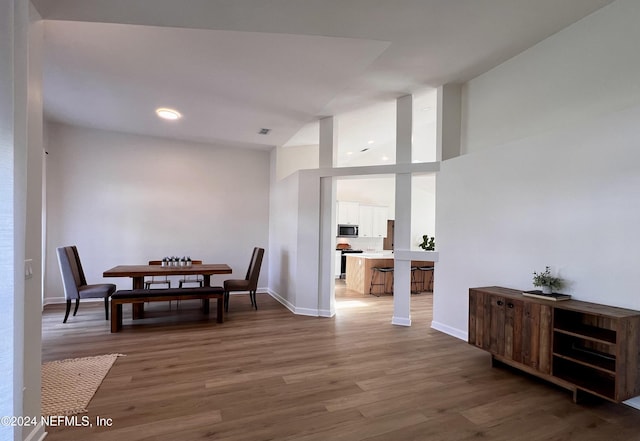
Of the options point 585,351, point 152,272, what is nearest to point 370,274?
point 152,272

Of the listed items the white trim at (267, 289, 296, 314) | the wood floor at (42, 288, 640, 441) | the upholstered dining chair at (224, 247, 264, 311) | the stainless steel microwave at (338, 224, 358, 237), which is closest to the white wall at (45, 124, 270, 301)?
the white trim at (267, 289, 296, 314)

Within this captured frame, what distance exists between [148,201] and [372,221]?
6447 millimetres

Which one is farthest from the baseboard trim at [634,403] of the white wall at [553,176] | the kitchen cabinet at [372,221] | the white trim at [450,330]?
the kitchen cabinet at [372,221]

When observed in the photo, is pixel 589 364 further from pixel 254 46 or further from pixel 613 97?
pixel 254 46

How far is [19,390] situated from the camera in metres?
1.52

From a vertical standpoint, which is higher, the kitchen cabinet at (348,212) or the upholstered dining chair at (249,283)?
the kitchen cabinet at (348,212)

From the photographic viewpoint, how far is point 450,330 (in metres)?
4.11

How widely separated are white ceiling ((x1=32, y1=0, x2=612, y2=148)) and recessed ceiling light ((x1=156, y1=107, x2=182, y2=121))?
0.12 metres

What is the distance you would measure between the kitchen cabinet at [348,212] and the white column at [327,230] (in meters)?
4.37

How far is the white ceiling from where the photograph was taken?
2.40m

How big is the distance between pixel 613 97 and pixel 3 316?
463 cm

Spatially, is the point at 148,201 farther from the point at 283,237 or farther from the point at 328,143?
the point at 328,143

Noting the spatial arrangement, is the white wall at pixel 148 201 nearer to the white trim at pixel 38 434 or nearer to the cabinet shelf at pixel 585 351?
the white trim at pixel 38 434

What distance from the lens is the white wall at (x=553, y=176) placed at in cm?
251
